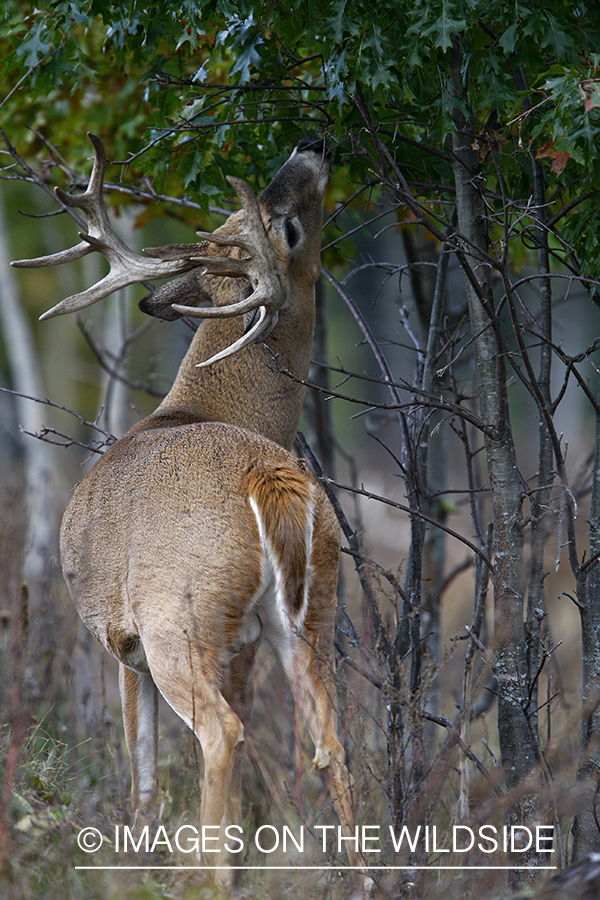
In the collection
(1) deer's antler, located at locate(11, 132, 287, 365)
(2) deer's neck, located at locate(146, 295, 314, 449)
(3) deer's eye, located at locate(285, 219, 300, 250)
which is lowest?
(2) deer's neck, located at locate(146, 295, 314, 449)

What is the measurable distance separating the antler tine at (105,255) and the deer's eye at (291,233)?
26.4 inches

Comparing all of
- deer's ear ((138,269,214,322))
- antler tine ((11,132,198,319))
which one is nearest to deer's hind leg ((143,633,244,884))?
antler tine ((11,132,198,319))

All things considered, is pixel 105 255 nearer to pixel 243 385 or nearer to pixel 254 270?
pixel 254 270

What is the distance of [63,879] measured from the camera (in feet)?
9.48

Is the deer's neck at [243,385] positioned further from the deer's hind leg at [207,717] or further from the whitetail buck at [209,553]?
the deer's hind leg at [207,717]

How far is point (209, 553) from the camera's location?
3.32 metres

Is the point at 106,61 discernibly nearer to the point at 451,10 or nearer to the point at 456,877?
the point at 451,10

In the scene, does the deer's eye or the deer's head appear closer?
the deer's head

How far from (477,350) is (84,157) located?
3514 mm

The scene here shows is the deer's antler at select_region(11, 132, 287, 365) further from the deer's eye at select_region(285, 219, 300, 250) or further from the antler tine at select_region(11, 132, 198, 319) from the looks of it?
the deer's eye at select_region(285, 219, 300, 250)

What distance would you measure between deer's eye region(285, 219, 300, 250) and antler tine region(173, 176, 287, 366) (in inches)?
21.2

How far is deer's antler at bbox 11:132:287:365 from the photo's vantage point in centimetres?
413

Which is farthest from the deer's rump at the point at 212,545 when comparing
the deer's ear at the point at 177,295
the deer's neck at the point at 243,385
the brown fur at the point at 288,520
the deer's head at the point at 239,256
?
the deer's ear at the point at 177,295

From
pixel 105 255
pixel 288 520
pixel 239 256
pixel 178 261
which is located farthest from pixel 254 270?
pixel 288 520
